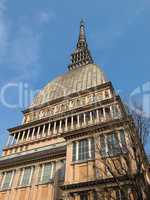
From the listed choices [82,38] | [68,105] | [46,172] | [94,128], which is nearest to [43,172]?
[46,172]

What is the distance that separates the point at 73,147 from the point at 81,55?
47.0 meters

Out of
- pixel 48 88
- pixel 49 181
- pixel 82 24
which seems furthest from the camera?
pixel 82 24

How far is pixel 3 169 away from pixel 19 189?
13.9 feet

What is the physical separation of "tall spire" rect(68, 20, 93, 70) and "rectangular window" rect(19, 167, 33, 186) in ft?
125

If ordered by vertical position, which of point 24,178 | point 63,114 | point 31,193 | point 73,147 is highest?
point 63,114

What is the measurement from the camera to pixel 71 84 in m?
43.4

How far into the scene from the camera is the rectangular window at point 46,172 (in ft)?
73.8

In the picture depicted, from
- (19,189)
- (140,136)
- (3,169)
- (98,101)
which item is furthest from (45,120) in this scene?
(140,136)

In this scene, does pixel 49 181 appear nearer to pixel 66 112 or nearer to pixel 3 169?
pixel 3 169

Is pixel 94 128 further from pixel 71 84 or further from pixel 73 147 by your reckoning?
pixel 71 84

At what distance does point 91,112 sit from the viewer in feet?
110

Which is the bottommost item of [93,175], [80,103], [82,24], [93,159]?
[93,175]

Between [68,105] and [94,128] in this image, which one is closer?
[94,128]

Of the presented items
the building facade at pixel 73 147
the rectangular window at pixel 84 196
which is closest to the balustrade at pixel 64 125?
the building facade at pixel 73 147
